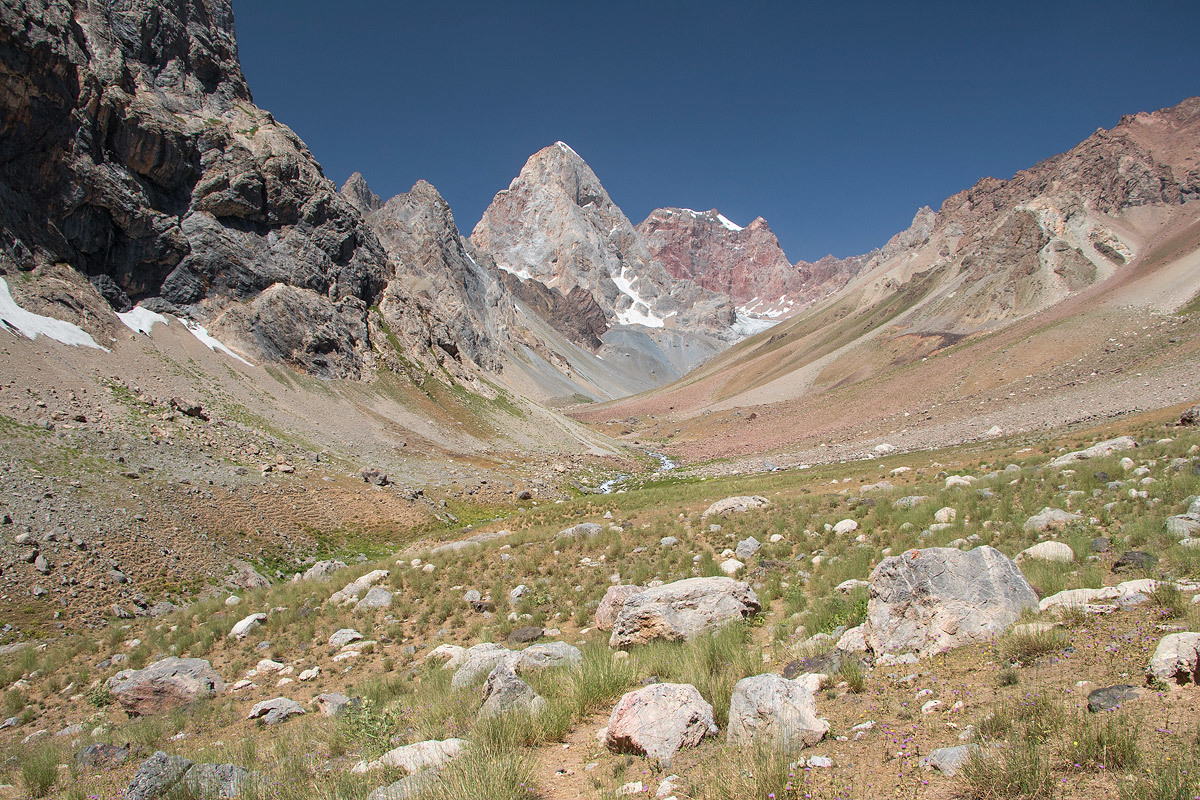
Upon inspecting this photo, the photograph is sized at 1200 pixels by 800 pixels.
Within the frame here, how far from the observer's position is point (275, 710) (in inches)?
315

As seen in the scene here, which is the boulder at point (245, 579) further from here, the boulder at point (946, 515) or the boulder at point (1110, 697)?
the boulder at point (1110, 697)

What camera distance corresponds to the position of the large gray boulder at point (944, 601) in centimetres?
637

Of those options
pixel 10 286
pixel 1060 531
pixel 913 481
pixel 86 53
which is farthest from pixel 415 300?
pixel 1060 531

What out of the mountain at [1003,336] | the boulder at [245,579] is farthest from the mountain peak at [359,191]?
the boulder at [245,579]

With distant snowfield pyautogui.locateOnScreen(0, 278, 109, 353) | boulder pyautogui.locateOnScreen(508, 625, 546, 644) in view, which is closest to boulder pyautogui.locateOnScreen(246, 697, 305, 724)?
boulder pyautogui.locateOnScreen(508, 625, 546, 644)

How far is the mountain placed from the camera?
41.8m

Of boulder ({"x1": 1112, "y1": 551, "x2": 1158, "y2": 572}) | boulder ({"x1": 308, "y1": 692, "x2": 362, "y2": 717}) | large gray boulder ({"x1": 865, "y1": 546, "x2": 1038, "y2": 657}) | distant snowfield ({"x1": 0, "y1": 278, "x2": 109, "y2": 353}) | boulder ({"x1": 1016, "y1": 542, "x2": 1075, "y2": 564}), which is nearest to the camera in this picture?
large gray boulder ({"x1": 865, "y1": 546, "x2": 1038, "y2": 657})

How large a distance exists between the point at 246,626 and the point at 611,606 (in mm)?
7706

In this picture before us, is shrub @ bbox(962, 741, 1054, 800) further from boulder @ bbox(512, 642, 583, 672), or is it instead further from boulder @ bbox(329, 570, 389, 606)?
boulder @ bbox(329, 570, 389, 606)

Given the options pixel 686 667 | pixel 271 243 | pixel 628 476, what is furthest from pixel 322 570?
pixel 271 243

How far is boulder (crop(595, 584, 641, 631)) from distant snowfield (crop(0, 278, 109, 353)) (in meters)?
34.1

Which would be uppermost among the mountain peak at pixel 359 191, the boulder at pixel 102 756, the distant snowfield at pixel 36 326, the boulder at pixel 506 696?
the mountain peak at pixel 359 191

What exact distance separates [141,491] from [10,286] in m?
21.9

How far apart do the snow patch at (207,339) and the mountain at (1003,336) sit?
131 feet
